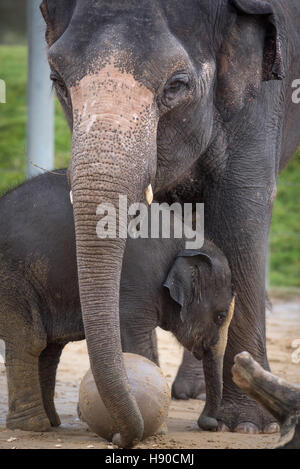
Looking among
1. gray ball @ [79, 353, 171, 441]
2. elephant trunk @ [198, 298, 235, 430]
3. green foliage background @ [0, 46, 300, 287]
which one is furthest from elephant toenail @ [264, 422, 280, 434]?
green foliage background @ [0, 46, 300, 287]

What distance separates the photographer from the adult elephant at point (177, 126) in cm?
380

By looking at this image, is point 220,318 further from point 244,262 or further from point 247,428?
point 247,428

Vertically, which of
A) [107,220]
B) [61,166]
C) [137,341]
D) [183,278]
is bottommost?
[137,341]

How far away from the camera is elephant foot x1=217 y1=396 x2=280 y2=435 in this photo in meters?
4.98

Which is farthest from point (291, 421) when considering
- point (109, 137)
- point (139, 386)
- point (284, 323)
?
Result: point (284, 323)

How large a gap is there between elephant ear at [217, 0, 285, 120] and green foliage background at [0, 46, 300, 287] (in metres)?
6.52

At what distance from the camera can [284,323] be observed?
8.73 metres

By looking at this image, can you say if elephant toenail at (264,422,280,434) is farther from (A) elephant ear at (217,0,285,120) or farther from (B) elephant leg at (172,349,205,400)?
(A) elephant ear at (217,0,285,120)

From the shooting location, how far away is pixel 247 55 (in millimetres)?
4602

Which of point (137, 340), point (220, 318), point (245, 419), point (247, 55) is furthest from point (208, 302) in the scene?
point (247, 55)

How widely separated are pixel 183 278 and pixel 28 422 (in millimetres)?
1030

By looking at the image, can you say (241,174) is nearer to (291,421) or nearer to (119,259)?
(119,259)
